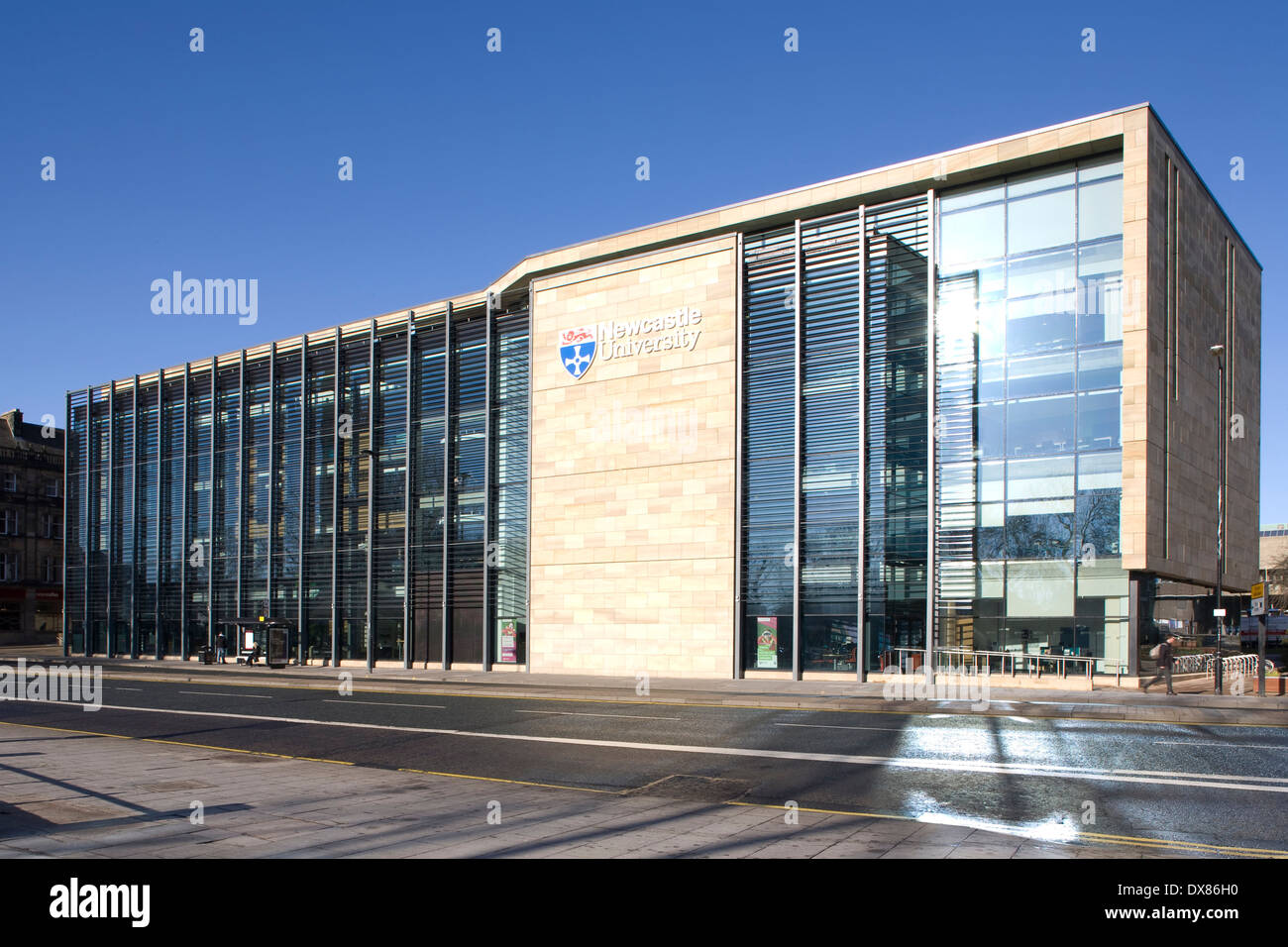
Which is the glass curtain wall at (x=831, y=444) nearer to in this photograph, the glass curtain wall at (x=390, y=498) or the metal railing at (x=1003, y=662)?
the metal railing at (x=1003, y=662)

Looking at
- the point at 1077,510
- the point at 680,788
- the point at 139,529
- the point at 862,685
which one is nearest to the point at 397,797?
the point at 680,788

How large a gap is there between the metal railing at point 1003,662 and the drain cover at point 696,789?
18440 millimetres

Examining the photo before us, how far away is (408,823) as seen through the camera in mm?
10180

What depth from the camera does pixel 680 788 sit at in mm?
12602

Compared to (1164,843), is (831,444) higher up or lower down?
higher up

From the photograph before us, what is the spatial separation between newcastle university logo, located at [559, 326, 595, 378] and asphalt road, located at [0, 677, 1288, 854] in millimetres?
16475

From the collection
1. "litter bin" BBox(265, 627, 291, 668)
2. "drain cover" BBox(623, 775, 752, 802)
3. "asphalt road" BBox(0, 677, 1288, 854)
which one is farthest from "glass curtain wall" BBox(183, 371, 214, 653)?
"drain cover" BBox(623, 775, 752, 802)

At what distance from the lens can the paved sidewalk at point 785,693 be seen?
67.9ft

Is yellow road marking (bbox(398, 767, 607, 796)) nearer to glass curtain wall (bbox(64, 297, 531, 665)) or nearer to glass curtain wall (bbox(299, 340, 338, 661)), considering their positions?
glass curtain wall (bbox(64, 297, 531, 665))

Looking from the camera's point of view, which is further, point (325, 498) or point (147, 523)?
point (147, 523)

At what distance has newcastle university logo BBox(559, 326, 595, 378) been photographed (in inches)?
1512

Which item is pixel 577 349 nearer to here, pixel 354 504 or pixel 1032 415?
pixel 354 504

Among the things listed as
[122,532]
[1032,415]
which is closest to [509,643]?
[1032,415]

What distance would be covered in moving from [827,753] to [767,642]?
17.7m
